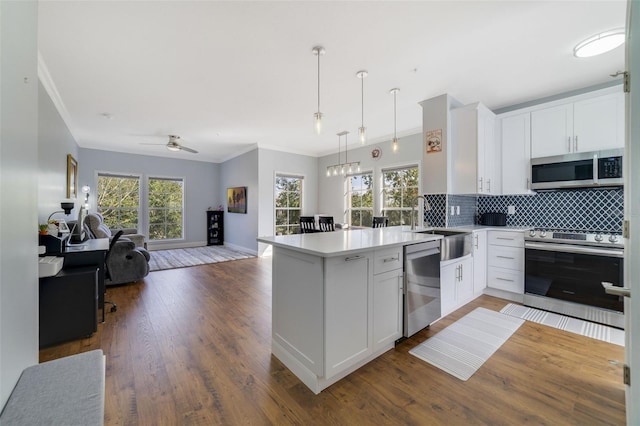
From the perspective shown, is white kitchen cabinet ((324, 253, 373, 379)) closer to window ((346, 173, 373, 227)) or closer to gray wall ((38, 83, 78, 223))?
gray wall ((38, 83, 78, 223))

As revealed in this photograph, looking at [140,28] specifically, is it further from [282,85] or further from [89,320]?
[89,320]

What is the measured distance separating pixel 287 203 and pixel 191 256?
2.76 metres

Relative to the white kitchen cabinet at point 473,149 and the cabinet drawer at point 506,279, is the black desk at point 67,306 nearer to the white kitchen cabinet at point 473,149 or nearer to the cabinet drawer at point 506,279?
the white kitchen cabinet at point 473,149

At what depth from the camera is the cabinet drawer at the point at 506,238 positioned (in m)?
3.29

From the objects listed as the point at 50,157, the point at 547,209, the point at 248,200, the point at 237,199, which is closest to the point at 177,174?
the point at 237,199

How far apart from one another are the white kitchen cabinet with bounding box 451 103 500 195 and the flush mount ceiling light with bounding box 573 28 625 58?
1039 millimetres

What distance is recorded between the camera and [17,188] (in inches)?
36.9

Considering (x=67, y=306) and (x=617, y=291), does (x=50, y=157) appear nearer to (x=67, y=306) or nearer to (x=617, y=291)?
(x=67, y=306)

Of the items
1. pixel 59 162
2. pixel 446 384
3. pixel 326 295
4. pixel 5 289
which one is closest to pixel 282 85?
pixel 326 295

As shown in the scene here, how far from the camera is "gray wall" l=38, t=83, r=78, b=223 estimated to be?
293 centimetres

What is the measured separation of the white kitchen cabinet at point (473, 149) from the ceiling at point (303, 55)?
0.95 ft

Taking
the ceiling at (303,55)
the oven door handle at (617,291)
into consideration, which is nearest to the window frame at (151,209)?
the ceiling at (303,55)

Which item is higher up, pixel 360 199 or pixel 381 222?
pixel 360 199

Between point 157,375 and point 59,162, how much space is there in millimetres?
4039
